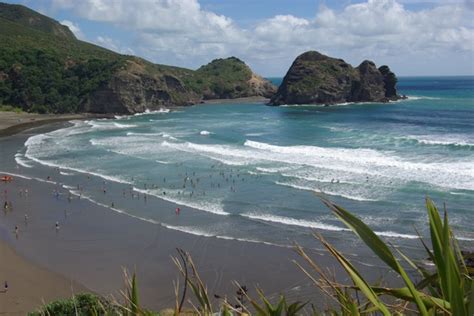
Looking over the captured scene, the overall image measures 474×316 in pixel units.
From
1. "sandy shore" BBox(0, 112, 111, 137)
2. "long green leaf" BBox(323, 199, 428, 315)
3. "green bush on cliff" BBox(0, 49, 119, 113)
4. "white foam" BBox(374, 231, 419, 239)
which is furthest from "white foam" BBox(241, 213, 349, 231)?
"green bush on cliff" BBox(0, 49, 119, 113)

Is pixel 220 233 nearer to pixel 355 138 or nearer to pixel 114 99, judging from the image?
pixel 355 138

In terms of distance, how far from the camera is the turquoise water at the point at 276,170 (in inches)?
1155

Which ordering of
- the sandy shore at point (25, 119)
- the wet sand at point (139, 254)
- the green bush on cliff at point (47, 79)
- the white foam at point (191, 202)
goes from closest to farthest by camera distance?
the wet sand at point (139, 254)
the white foam at point (191, 202)
the sandy shore at point (25, 119)
the green bush on cliff at point (47, 79)

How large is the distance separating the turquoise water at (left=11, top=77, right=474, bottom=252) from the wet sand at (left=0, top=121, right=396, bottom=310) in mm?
1459

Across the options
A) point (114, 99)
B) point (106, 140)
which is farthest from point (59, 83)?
point (106, 140)

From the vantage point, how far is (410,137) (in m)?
58.5

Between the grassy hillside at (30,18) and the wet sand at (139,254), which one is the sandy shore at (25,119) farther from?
the grassy hillside at (30,18)

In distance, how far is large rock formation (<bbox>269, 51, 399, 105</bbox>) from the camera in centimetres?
11750

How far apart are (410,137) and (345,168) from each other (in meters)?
19.8

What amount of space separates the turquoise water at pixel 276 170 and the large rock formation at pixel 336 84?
37.9m

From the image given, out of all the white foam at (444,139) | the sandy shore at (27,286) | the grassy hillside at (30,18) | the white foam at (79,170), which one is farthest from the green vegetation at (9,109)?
the grassy hillside at (30,18)

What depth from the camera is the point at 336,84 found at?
389 feet

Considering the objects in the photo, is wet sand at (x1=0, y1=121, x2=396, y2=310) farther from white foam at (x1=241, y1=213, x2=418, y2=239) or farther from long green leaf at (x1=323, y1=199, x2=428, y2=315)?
long green leaf at (x1=323, y1=199, x2=428, y2=315)

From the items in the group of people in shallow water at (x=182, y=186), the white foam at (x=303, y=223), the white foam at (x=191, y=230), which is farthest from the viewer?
the group of people in shallow water at (x=182, y=186)
